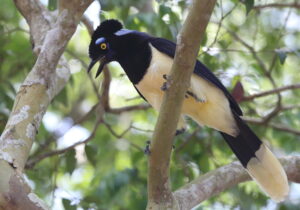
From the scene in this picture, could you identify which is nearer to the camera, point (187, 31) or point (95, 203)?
point (187, 31)

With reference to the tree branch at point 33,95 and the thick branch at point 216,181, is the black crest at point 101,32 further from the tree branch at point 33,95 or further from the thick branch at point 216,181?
the thick branch at point 216,181

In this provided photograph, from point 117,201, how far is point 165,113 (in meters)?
2.79

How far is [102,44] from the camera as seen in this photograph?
17.5 feet

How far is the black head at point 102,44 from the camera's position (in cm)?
534

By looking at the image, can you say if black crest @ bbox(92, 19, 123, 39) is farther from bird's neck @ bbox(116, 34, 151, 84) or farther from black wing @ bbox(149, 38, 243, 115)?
black wing @ bbox(149, 38, 243, 115)

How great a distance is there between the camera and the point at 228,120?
5141 mm

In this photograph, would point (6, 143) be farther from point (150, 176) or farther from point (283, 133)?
point (283, 133)

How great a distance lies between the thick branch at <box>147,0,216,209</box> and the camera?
3.54 meters

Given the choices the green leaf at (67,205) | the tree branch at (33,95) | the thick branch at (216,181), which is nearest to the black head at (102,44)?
the tree branch at (33,95)

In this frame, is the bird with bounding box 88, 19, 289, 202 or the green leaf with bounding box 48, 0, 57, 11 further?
the green leaf with bounding box 48, 0, 57, 11

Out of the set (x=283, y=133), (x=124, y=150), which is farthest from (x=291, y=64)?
(x=124, y=150)

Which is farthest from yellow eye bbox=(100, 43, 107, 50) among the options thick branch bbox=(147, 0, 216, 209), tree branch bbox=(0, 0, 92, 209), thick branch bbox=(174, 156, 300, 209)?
thick branch bbox=(147, 0, 216, 209)

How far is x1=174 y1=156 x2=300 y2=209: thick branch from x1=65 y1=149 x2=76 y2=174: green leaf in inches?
54.7

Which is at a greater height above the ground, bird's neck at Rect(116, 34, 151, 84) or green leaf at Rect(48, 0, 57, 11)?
green leaf at Rect(48, 0, 57, 11)
